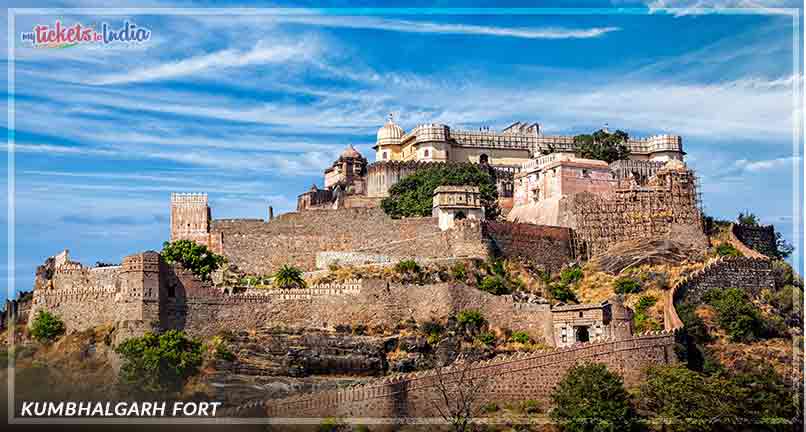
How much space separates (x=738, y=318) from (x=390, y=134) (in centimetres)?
3441

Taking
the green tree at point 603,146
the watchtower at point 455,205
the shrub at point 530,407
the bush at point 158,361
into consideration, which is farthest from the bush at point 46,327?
the green tree at point 603,146

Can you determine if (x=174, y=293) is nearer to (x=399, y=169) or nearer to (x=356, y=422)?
(x=356, y=422)

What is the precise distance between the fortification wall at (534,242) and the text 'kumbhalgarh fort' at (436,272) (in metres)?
0.09

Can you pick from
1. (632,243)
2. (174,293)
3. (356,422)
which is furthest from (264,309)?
(632,243)

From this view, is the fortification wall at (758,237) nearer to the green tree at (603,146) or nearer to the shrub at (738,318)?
the green tree at (603,146)

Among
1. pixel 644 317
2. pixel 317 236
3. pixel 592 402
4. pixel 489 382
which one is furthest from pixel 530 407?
pixel 317 236

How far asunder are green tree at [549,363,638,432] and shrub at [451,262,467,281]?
13.8 meters

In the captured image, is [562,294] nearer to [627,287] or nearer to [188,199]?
[627,287]

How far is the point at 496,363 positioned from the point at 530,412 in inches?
97.2

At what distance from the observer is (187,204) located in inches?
3051

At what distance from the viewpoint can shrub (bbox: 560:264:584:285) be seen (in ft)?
239

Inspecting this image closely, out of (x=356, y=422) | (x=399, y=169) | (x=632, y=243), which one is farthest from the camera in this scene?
(x=399, y=169)

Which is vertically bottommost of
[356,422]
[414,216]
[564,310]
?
[356,422]

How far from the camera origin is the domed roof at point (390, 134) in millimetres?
93500
